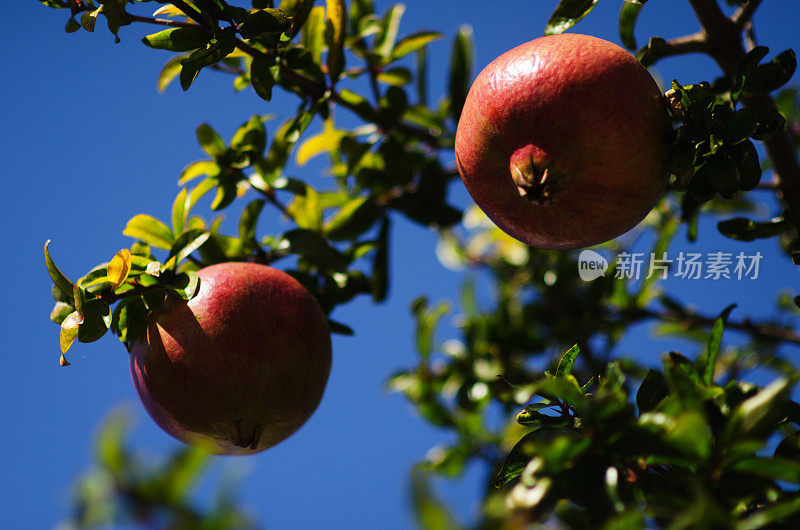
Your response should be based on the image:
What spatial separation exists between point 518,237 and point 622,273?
1.41 metres

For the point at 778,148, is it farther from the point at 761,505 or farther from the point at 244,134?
the point at 244,134

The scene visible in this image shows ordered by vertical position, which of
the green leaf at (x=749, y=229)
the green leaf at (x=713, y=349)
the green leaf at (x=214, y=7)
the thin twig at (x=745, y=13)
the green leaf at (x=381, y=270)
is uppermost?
the green leaf at (x=214, y=7)

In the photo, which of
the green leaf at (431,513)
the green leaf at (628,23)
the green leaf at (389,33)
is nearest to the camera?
the green leaf at (431,513)

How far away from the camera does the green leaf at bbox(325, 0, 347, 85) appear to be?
2.06 meters

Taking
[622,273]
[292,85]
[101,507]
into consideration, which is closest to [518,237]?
[292,85]

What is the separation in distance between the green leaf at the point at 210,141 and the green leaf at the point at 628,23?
4.14 feet

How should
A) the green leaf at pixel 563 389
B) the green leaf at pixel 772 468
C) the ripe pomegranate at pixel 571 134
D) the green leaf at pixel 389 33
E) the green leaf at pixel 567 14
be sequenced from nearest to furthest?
the green leaf at pixel 772 468 → the green leaf at pixel 563 389 → the ripe pomegranate at pixel 571 134 → the green leaf at pixel 567 14 → the green leaf at pixel 389 33

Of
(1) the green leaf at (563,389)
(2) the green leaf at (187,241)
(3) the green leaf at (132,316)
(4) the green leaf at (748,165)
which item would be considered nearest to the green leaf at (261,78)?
(2) the green leaf at (187,241)

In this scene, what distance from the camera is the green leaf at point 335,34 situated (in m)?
2.06

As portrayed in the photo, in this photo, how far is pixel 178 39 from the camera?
1.64 metres

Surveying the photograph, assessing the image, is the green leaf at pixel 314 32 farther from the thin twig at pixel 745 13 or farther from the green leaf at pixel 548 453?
the green leaf at pixel 548 453

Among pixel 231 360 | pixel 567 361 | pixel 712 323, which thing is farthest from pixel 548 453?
pixel 712 323

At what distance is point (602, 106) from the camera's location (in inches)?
54.8

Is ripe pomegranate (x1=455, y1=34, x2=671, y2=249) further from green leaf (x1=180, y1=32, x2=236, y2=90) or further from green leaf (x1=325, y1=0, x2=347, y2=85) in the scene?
green leaf (x1=325, y1=0, x2=347, y2=85)
